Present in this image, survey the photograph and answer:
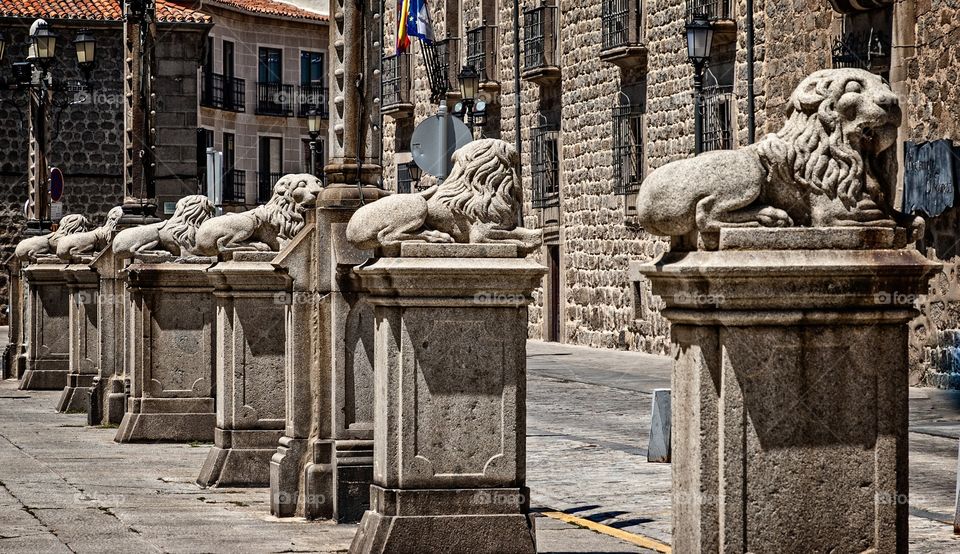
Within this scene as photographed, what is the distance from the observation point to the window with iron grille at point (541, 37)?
3547 cm

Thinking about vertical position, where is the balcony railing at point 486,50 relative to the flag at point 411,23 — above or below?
above

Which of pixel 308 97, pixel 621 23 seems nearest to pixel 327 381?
pixel 621 23

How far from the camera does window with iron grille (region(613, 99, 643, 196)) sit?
31703mm

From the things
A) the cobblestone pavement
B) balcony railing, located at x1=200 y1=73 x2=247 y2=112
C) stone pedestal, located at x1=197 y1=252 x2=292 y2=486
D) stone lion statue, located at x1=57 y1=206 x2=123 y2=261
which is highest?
balcony railing, located at x1=200 y1=73 x2=247 y2=112

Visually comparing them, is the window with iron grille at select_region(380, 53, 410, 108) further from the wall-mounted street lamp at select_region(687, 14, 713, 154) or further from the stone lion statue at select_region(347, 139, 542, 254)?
the stone lion statue at select_region(347, 139, 542, 254)

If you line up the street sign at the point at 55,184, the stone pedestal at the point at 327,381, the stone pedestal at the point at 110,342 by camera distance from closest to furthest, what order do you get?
1. the stone pedestal at the point at 327,381
2. the stone pedestal at the point at 110,342
3. the street sign at the point at 55,184

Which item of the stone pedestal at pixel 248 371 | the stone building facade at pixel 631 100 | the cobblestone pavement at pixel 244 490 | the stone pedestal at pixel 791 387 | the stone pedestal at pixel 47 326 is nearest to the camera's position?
the stone pedestal at pixel 791 387

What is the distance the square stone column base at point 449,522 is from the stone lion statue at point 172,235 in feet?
23.1

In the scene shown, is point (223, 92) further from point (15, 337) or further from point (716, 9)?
point (15, 337)

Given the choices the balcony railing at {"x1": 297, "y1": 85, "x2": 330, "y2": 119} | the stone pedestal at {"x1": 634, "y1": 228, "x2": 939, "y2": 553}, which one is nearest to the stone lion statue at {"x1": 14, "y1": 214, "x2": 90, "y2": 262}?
the stone pedestal at {"x1": 634, "y1": 228, "x2": 939, "y2": 553}

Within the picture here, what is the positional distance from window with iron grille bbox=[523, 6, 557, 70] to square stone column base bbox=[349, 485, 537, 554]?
27884mm

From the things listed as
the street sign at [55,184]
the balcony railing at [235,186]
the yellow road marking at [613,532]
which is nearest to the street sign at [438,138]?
the yellow road marking at [613,532]

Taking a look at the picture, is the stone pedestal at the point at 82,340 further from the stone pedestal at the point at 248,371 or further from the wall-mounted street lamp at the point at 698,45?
the stone pedestal at the point at 248,371

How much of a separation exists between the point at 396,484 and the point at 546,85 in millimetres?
28844
